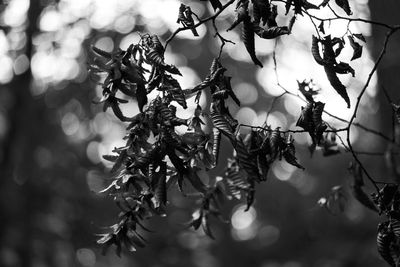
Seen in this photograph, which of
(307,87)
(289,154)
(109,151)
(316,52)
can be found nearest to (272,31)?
(316,52)

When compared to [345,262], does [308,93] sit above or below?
above

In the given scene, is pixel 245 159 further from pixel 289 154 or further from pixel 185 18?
pixel 185 18

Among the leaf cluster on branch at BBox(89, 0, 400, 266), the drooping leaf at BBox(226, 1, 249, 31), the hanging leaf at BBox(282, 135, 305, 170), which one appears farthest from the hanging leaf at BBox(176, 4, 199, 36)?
the hanging leaf at BBox(282, 135, 305, 170)

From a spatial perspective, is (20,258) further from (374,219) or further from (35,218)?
(374,219)

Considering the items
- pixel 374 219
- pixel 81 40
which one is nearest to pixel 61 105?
pixel 81 40

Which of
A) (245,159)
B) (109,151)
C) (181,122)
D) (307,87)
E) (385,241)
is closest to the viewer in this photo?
(181,122)

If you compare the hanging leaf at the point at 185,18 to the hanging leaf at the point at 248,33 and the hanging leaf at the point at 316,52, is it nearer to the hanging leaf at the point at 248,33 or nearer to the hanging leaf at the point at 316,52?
the hanging leaf at the point at 248,33

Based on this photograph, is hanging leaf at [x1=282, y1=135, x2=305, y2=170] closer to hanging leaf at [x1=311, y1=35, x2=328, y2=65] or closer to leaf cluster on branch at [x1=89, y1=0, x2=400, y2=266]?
leaf cluster on branch at [x1=89, y1=0, x2=400, y2=266]

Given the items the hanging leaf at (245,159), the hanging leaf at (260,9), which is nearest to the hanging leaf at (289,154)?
the hanging leaf at (245,159)
